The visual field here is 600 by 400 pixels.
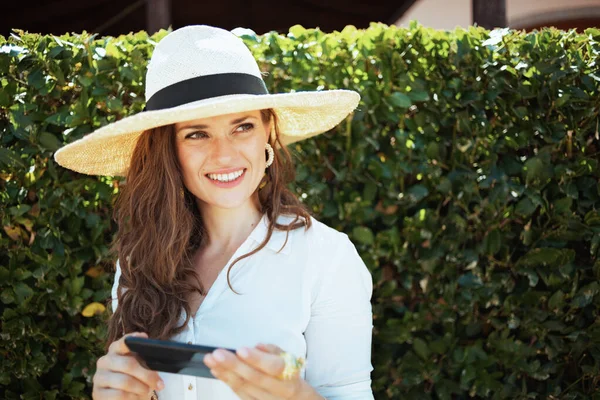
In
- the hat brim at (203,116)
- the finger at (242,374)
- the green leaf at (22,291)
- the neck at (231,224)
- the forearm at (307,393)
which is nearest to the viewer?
the finger at (242,374)

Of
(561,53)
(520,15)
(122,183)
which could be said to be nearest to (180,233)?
(122,183)

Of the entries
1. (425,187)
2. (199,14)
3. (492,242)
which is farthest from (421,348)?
(199,14)

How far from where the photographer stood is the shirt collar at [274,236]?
2.11 metres

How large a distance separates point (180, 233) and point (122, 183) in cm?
105

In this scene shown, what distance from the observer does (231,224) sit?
2.21 m

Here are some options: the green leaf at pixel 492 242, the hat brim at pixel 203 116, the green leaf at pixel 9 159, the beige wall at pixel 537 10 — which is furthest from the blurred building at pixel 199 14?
the hat brim at pixel 203 116

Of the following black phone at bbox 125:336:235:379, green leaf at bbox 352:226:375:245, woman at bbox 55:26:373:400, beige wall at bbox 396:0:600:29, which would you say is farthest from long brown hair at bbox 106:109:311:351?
beige wall at bbox 396:0:600:29

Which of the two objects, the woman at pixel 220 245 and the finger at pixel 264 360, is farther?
the woman at pixel 220 245

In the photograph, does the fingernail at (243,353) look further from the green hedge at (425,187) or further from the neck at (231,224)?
the green hedge at (425,187)

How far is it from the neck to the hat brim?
0.32 metres

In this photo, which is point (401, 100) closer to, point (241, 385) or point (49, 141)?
point (49, 141)

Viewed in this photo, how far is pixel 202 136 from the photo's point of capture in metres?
2.05

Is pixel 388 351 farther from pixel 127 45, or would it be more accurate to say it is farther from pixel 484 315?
pixel 127 45

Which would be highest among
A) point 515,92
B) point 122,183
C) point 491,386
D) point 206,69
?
point 206,69
